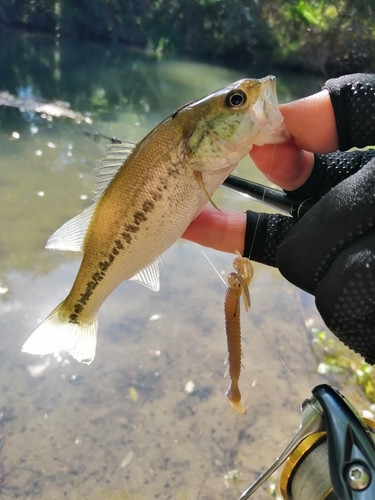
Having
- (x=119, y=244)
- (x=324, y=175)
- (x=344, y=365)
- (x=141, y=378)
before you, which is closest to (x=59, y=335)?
(x=119, y=244)

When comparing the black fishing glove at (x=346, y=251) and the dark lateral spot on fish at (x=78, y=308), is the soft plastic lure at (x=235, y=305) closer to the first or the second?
the black fishing glove at (x=346, y=251)

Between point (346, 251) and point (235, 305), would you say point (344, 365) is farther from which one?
point (346, 251)

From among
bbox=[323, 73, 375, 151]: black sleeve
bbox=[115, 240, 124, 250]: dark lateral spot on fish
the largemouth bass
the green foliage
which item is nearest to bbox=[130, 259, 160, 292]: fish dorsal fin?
the largemouth bass

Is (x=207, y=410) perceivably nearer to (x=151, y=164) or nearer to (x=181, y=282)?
(x=181, y=282)

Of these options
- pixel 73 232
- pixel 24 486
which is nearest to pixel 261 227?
pixel 73 232

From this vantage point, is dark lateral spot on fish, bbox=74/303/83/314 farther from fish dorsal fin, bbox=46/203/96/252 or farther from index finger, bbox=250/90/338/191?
index finger, bbox=250/90/338/191
